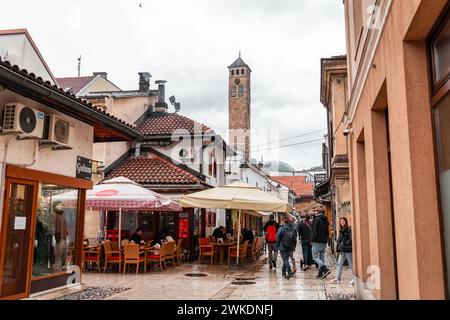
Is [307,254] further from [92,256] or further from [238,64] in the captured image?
[238,64]

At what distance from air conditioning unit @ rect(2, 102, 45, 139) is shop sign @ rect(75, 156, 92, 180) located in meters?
2.04

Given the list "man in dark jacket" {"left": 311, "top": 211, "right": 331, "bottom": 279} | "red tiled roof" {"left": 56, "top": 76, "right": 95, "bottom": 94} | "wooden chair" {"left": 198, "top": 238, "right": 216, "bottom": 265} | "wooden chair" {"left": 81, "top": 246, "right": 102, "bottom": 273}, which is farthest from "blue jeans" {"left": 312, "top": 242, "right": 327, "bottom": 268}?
"red tiled roof" {"left": 56, "top": 76, "right": 95, "bottom": 94}

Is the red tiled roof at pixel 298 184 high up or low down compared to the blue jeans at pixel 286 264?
up

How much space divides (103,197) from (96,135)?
6.21 ft

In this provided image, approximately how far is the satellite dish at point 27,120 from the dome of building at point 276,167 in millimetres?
52904

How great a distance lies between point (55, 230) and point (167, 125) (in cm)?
1186

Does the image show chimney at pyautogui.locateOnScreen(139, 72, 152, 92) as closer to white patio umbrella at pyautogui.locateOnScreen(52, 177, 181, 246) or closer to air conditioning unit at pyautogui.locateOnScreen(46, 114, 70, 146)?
white patio umbrella at pyautogui.locateOnScreen(52, 177, 181, 246)

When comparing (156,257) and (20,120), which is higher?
(20,120)

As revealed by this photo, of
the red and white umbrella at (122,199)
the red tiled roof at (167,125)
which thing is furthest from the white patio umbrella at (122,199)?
the red tiled roof at (167,125)

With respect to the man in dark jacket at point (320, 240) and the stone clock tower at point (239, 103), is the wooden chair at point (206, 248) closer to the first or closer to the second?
the man in dark jacket at point (320, 240)

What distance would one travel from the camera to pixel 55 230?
956 cm

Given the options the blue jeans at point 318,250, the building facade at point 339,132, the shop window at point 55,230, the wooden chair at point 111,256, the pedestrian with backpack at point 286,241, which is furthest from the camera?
the building facade at point 339,132

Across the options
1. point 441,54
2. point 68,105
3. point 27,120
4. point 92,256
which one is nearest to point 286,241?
point 92,256

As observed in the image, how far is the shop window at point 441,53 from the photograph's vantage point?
3.76 meters
